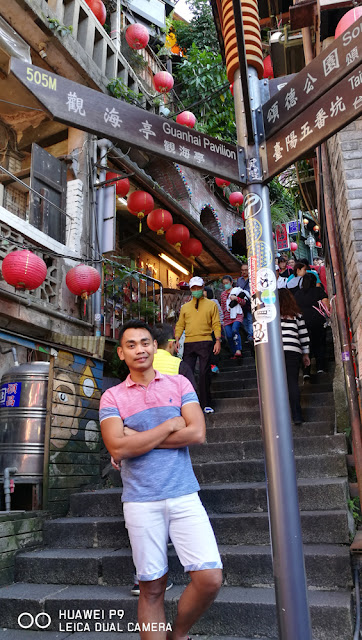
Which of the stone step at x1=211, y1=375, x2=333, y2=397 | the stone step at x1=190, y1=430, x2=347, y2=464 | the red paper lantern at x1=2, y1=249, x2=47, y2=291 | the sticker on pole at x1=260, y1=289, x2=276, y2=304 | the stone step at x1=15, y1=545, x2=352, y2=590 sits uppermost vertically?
the red paper lantern at x1=2, y1=249, x2=47, y2=291

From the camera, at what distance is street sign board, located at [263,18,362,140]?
8.54 feet

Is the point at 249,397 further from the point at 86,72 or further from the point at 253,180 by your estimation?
the point at 86,72

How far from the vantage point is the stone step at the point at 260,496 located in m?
4.53

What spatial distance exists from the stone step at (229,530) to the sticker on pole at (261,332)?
2267 millimetres

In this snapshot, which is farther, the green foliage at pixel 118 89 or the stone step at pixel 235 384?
the green foliage at pixel 118 89

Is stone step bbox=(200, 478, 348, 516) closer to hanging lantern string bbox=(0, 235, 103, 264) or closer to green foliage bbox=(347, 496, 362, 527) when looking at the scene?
green foliage bbox=(347, 496, 362, 527)

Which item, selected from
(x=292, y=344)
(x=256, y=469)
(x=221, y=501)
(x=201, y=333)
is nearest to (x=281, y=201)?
(x=201, y=333)

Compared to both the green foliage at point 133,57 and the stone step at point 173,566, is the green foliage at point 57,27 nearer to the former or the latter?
the green foliage at point 133,57

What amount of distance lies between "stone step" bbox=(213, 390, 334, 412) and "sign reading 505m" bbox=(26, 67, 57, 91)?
5.19 meters

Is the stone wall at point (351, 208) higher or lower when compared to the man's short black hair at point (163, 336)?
higher

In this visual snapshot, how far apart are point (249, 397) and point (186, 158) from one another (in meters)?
4.89

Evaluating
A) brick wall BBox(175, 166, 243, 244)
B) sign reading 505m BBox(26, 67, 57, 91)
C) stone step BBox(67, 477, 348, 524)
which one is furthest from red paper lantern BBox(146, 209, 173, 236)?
sign reading 505m BBox(26, 67, 57, 91)

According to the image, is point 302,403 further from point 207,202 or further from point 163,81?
point 207,202

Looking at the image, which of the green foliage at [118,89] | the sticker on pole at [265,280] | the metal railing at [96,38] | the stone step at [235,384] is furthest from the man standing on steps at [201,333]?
the metal railing at [96,38]
